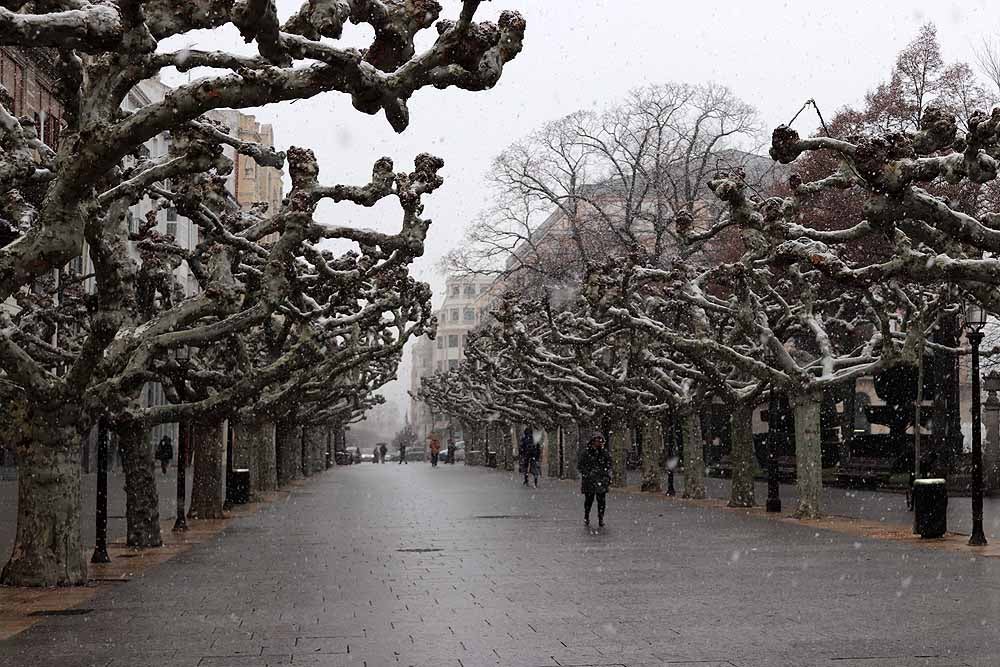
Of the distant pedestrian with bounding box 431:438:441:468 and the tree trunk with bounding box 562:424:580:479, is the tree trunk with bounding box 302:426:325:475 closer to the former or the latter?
the distant pedestrian with bounding box 431:438:441:468


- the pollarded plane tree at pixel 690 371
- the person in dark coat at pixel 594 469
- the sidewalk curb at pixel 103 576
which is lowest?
the sidewalk curb at pixel 103 576

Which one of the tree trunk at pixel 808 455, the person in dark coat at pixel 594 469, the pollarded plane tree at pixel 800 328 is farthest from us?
the tree trunk at pixel 808 455

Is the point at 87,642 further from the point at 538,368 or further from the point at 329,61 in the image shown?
the point at 538,368

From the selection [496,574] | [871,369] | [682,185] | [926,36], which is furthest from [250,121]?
[496,574]

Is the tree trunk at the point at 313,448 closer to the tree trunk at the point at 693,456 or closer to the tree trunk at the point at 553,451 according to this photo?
the tree trunk at the point at 553,451

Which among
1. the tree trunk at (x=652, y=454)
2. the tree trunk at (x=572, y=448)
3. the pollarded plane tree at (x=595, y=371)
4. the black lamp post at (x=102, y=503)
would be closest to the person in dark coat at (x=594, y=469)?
the pollarded plane tree at (x=595, y=371)

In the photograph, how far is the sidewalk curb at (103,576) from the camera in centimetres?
1143

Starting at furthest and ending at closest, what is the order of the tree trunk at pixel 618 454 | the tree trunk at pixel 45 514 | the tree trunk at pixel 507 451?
the tree trunk at pixel 507 451 < the tree trunk at pixel 618 454 < the tree trunk at pixel 45 514

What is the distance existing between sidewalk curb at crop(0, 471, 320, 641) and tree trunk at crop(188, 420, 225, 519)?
0.86 feet

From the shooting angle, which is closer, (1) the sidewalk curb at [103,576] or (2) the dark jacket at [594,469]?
(1) the sidewalk curb at [103,576]

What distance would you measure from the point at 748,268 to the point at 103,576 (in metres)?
11.7

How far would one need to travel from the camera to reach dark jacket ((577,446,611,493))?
23.1 metres

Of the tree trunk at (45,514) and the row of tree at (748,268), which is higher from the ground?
the row of tree at (748,268)

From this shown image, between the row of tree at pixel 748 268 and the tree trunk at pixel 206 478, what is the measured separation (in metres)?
7.85
